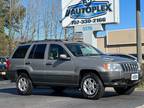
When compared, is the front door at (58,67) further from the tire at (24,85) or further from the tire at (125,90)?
the tire at (125,90)

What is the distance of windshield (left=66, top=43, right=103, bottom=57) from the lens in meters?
A: 15.3

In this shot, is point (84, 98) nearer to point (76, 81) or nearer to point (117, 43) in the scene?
point (76, 81)

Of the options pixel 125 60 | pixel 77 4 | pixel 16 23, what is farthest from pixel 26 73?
pixel 16 23

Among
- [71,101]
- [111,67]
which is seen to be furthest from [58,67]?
[111,67]

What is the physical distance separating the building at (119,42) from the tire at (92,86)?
4650cm

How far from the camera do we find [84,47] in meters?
15.7

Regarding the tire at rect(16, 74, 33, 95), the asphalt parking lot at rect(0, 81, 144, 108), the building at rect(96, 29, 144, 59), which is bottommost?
the asphalt parking lot at rect(0, 81, 144, 108)

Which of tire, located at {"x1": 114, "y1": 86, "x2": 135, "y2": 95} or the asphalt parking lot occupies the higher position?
tire, located at {"x1": 114, "y1": 86, "x2": 135, "y2": 95}

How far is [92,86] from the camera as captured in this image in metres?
14.4

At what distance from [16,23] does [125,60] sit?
128ft

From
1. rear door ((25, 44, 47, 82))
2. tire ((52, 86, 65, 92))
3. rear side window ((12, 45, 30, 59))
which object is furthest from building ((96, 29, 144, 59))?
rear door ((25, 44, 47, 82))

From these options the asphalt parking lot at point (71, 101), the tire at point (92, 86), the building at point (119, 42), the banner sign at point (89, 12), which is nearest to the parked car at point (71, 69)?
the tire at point (92, 86)

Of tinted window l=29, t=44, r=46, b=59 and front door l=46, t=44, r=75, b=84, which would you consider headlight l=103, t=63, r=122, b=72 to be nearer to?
front door l=46, t=44, r=75, b=84

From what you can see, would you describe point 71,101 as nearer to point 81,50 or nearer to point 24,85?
point 81,50
